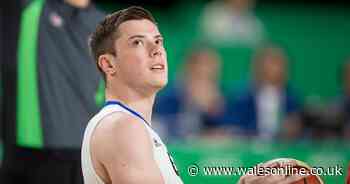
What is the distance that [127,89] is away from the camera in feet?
9.41

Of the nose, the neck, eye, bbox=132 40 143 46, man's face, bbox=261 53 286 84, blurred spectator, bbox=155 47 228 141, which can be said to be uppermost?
eye, bbox=132 40 143 46

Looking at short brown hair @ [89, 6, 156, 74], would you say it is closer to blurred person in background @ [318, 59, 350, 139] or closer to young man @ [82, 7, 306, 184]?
young man @ [82, 7, 306, 184]

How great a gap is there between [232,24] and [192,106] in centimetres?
291

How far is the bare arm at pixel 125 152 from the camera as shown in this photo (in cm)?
265

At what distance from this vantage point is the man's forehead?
2.86 metres

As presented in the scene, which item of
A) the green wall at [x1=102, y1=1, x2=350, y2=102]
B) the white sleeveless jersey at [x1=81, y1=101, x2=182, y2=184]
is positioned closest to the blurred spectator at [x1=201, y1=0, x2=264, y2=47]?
the green wall at [x1=102, y1=1, x2=350, y2=102]

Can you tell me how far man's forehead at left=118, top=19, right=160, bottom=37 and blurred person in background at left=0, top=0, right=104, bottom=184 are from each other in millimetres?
936

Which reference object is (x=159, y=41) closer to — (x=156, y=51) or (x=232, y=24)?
(x=156, y=51)

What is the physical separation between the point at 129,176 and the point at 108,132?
0.53 ft

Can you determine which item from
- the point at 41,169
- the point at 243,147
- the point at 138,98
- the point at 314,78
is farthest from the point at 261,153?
the point at 314,78

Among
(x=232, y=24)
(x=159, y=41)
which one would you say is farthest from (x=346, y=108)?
(x=159, y=41)

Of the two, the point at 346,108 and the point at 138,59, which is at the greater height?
the point at 138,59

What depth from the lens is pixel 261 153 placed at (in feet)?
20.1

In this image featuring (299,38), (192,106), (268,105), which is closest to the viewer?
(192,106)
